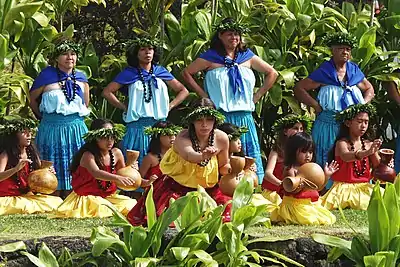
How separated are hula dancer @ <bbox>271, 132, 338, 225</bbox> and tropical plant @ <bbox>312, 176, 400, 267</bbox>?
0.85 m

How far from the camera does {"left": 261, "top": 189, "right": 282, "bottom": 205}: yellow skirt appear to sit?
668cm

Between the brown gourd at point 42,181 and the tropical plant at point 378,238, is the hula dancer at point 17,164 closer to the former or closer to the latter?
the brown gourd at point 42,181

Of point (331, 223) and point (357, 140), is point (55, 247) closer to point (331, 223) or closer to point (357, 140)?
point (331, 223)

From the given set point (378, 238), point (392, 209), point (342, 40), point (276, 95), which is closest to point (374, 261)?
point (378, 238)

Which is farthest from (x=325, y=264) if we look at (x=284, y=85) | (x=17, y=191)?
(x=284, y=85)

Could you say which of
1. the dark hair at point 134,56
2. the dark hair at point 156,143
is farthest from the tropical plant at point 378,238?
the dark hair at point 134,56

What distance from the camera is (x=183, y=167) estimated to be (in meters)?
5.86

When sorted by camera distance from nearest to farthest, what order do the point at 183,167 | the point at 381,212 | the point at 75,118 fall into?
the point at 381,212, the point at 183,167, the point at 75,118

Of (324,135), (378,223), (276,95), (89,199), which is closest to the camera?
(378,223)

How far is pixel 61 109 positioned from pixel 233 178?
74.8 inches

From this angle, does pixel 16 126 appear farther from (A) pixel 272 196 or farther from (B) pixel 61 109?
(A) pixel 272 196

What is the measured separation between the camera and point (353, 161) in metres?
6.86

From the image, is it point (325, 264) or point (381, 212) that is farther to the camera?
point (325, 264)

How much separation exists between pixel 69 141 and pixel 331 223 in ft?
7.01
